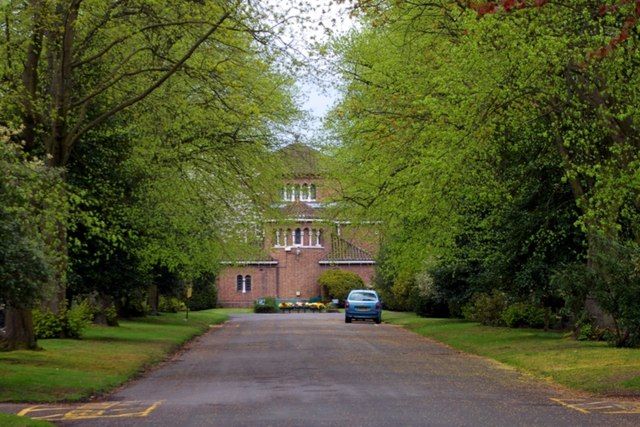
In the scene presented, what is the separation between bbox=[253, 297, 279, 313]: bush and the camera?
3396 inches

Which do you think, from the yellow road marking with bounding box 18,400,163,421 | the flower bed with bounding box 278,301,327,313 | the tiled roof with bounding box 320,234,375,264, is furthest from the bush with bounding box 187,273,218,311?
the yellow road marking with bounding box 18,400,163,421

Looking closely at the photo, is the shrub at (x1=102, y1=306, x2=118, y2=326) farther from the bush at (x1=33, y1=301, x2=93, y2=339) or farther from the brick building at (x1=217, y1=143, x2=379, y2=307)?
the brick building at (x1=217, y1=143, x2=379, y2=307)

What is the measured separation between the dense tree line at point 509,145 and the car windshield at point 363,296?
1610 centimetres

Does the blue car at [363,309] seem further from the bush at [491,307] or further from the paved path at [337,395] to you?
the paved path at [337,395]

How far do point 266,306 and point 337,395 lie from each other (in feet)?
227

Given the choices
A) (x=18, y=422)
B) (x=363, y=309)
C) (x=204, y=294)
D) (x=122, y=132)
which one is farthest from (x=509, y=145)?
(x=204, y=294)

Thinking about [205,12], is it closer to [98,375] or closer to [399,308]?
[98,375]

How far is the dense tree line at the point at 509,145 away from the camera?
20188 millimetres

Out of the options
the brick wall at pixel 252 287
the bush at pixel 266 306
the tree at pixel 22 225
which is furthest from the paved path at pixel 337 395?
the brick wall at pixel 252 287

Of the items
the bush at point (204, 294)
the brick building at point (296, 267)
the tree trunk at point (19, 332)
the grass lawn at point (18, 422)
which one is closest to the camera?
the grass lawn at point (18, 422)

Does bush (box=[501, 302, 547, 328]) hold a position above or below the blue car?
below

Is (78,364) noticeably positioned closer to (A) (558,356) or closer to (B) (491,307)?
(A) (558,356)

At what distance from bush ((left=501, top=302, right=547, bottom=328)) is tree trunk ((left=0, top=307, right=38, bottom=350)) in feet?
73.8

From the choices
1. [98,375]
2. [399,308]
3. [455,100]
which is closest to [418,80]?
[455,100]
